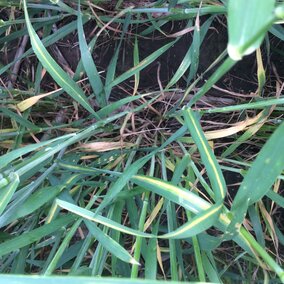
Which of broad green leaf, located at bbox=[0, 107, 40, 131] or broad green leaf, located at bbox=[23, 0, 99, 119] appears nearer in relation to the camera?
broad green leaf, located at bbox=[23, 0, 99, 119]

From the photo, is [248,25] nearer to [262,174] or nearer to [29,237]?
[262,174]

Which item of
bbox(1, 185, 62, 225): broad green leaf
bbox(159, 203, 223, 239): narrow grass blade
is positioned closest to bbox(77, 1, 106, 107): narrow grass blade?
bbox(1, 185, 62, 225): broad green leaf

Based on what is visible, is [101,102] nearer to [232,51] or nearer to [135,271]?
[135,271]

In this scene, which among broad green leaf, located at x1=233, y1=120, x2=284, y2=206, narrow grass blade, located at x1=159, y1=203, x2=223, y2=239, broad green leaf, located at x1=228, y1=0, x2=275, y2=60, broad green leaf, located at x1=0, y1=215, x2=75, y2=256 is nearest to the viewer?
broad green leaf, located at x1=228, y1=0, x2=275, y2=60

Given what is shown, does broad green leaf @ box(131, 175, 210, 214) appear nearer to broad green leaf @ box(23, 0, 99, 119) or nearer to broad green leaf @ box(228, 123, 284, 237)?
broad green leaf @ box(228, 123, 284, 237)

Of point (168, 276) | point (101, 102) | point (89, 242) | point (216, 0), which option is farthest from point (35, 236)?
point (216, 0)

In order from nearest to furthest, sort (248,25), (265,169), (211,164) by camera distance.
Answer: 1. (248,25)
2. (265,169)
3. (211,164)

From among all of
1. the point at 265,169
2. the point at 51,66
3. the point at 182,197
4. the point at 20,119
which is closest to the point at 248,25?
the point at 265,169

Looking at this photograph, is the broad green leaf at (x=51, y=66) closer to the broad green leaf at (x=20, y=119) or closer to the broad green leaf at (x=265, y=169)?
the broad green leaf at (x=20, y=119)

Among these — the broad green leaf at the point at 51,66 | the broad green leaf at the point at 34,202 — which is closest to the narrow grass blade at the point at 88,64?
the broad green leaf at the point at 51,66
